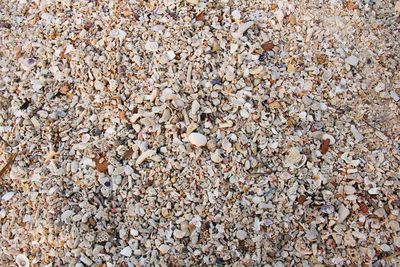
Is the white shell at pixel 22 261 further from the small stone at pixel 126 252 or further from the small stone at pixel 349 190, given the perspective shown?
the small stone at pixel 349 190

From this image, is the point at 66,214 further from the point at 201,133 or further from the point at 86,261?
the point at 201,133

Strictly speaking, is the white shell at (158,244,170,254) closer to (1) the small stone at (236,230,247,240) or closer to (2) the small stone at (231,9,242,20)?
(1) the small stone at (236,230,247,240)

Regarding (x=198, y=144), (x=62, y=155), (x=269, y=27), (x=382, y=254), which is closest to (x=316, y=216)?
(x=382, y=254)

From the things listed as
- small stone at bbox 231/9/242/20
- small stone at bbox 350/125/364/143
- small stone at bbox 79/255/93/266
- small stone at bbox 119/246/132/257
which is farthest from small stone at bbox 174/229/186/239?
small stone at bbox 231/9/242/20

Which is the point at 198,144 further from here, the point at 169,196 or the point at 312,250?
the point at 312,250

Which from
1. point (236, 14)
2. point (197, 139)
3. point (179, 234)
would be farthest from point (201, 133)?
point (236, 14)

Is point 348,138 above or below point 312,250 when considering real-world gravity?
above
